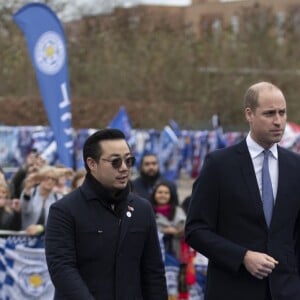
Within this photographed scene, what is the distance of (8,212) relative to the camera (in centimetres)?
937

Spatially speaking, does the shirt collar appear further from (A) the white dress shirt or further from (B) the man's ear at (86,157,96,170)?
(B) the man's ear at (86,157,96,170)

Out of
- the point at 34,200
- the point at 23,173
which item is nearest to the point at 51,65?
the point at 23,173

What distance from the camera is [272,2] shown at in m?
80.9

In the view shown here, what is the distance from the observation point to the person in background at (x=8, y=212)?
9.32 m

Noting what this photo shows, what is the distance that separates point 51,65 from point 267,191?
23.9 ft

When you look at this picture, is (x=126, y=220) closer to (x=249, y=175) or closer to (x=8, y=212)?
(x=249, y=175)

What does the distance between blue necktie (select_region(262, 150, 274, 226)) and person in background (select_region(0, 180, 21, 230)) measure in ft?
15.1

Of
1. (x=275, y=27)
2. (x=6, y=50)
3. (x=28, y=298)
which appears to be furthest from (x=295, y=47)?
(x=28, y=298)

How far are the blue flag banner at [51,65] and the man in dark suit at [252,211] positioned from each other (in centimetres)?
683

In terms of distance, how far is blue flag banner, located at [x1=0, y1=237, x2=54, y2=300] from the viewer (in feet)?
29.6

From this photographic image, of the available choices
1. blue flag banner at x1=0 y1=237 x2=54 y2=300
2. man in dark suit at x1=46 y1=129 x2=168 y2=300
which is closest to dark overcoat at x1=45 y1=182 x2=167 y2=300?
man in dark suit at x1=46 y1=129 x2=168 y2=300

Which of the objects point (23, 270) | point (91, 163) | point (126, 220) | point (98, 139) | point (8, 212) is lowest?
point (23, 270)

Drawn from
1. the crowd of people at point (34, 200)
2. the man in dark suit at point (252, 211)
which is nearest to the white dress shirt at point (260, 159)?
the man in dark suit at point (252, 211)

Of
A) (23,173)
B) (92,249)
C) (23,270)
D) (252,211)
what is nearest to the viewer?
(92,249)
